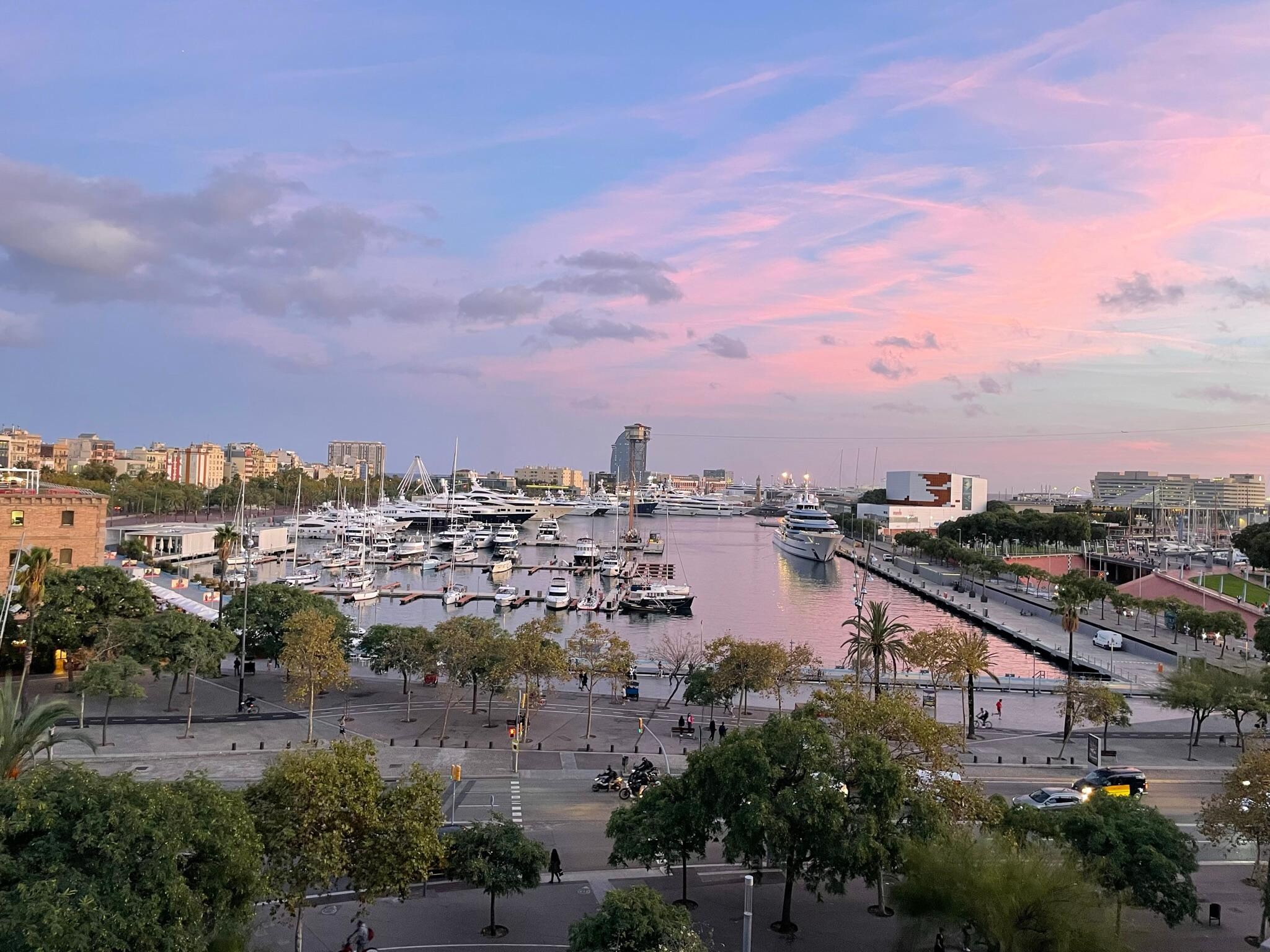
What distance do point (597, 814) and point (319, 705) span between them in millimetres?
15829

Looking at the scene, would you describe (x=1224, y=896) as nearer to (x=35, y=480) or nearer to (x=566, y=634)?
(x=566, y=634)

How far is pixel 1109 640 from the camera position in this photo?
5250 centimetres

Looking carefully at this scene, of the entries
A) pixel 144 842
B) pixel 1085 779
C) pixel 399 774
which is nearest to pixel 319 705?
pixel 399 774

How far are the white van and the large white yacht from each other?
55294 millimetres

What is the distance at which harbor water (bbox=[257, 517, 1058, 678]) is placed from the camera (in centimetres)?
5812

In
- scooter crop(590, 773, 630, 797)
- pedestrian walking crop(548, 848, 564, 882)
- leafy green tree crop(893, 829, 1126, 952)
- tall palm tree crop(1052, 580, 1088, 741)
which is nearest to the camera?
Result: leafy green tree crop(893, 829, 1126, 952)

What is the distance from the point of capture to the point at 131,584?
1425 inches

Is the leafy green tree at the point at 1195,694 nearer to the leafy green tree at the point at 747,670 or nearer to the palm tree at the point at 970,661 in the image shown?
the palm tree at the point at 970,661

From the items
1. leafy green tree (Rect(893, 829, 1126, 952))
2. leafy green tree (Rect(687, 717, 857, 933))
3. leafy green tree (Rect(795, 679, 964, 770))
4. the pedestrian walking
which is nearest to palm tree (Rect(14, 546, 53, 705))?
the pedestrian walking

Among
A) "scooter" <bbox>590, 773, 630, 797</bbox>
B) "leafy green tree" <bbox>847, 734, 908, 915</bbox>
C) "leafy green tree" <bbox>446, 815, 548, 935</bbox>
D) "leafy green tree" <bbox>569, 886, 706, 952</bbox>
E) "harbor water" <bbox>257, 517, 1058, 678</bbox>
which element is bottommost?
"harbor water" <bbox>257, 517, 1058, 678</bbox>

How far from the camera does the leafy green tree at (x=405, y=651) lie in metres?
33.2

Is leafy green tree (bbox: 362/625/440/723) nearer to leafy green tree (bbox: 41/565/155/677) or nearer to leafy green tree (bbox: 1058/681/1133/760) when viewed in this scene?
leafy green tree (bbox: 41/565/155/677)

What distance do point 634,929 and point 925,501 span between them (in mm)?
140184

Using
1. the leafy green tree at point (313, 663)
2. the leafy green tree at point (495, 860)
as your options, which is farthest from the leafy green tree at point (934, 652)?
the leafy green tree at point (313, 663)
